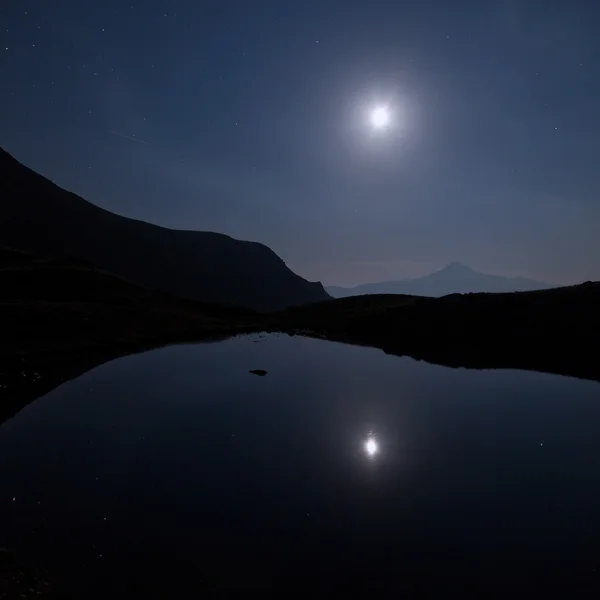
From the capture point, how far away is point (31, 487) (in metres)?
15.8

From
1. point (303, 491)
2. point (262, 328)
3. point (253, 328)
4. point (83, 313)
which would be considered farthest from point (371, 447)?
point (262, 328)

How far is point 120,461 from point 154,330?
5463 centimetres

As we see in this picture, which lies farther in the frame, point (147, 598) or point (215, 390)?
point (215, 390)

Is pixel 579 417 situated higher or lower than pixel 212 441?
higher

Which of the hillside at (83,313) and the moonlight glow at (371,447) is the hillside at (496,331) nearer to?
the hillside at (83,313)

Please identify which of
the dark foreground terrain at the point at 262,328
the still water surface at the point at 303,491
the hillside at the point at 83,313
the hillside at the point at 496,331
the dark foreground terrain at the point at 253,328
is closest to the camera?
the still water surface at the point at 303,491

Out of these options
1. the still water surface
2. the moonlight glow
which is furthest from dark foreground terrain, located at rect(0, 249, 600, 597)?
the moonlight glow

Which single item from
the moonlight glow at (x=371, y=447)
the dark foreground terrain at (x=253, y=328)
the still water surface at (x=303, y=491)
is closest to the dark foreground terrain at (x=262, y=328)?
the dark foreground terrain at (x=253, y=328)

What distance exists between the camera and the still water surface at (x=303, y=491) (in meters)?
11.1

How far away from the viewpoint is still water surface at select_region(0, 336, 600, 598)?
11133 mm

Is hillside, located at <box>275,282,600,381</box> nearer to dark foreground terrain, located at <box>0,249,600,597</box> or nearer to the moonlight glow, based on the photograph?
dark foreground terrain, located at <box>0,249,600,597</box>

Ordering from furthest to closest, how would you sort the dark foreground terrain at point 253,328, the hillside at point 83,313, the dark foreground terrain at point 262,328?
the hillside at point 83,313, the dark foreground terrain at point 262,328, the dark foreground terrain at point 253,328

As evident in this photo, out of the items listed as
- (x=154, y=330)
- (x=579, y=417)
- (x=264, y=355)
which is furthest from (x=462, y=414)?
(x=154, y=330)

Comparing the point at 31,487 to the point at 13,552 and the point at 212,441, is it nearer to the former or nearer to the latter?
the point at 13,552
